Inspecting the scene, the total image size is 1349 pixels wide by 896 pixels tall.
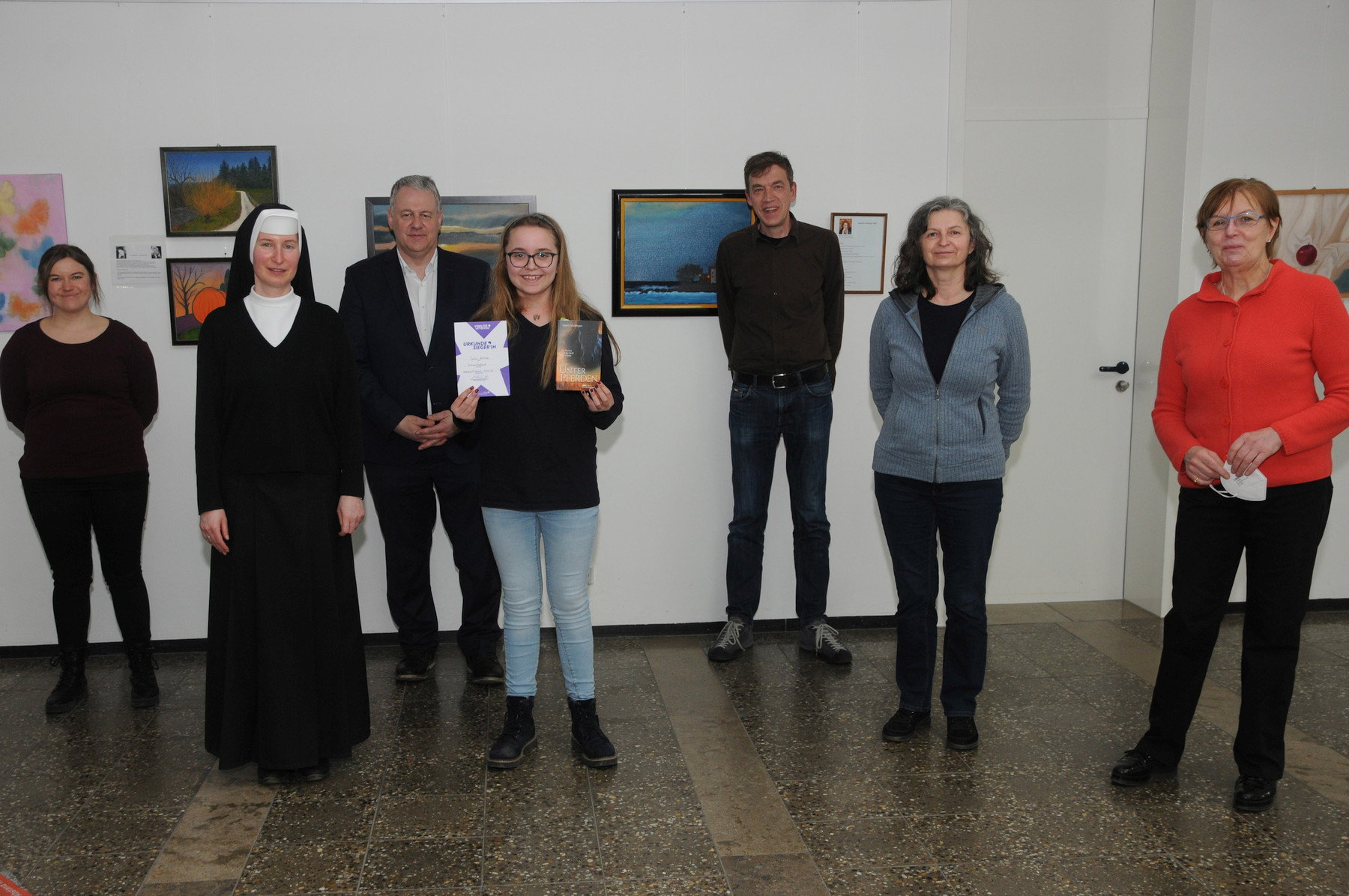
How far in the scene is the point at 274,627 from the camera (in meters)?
3.12

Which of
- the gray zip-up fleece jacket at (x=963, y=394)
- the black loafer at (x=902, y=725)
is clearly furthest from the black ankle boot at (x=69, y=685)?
the gray zip-up fleece jacket at (x=963, y=394)

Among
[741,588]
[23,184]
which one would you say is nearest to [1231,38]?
[741,588]

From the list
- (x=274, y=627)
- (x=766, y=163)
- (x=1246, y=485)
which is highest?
(x=766, y=163)

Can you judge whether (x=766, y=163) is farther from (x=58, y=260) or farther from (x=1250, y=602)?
(x=58, y=260)

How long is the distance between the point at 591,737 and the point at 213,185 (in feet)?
9.81

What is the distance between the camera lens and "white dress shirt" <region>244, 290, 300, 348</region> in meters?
3.10

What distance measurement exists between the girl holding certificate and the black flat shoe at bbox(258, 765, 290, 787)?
0.66m

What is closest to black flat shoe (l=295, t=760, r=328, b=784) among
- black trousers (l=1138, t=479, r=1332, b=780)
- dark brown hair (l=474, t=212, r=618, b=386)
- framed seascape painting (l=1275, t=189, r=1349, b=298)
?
dark brown hair (l=474, t=212, r=618, b=386)

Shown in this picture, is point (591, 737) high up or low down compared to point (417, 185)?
down

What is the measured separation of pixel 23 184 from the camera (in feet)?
14.3

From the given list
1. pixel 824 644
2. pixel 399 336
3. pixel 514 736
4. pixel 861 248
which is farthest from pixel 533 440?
pixel 861 248

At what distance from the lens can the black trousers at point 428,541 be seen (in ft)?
13.5

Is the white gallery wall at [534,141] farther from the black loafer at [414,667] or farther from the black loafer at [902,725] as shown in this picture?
the black loafer at [902,725]

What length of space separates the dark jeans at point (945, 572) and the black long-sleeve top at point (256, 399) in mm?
1895
